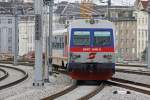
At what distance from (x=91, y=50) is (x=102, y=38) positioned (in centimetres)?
87

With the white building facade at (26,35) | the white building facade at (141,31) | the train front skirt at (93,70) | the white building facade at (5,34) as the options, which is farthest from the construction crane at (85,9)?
the train front skirt at (93,70)

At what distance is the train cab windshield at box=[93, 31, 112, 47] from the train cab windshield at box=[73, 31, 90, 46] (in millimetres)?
379

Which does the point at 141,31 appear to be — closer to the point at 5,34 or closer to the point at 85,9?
the point at 5,34

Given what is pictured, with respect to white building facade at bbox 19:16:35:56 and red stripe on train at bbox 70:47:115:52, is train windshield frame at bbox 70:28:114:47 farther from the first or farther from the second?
white building facade at bbox 19:16:35:56

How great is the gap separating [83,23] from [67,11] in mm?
51847

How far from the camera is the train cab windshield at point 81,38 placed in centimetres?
2614

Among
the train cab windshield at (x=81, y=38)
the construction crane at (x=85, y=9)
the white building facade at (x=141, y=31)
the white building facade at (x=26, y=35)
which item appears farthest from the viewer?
the white building facade at (x=26, y=35)

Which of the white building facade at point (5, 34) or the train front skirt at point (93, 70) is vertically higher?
the white building facade at point (5, 34)

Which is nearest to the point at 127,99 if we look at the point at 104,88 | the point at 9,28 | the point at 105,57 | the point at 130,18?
the point at 104,88

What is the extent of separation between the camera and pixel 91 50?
2605cm

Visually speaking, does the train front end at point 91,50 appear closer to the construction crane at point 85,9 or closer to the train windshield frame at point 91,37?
the train windshield frame at point 91,37

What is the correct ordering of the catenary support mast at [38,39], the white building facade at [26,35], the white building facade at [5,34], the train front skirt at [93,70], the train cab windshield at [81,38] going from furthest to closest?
the white building facade at [26,35]
the white building facade at [5,34]
the train cab windshield at [81,38]
the train front skirt at [93,70]
the catenary support mast at [38,39]

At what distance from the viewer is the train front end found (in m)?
26.0

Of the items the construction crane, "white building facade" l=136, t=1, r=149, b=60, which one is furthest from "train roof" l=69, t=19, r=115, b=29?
"white building facade" l=136, t=1, r=149, b=60
